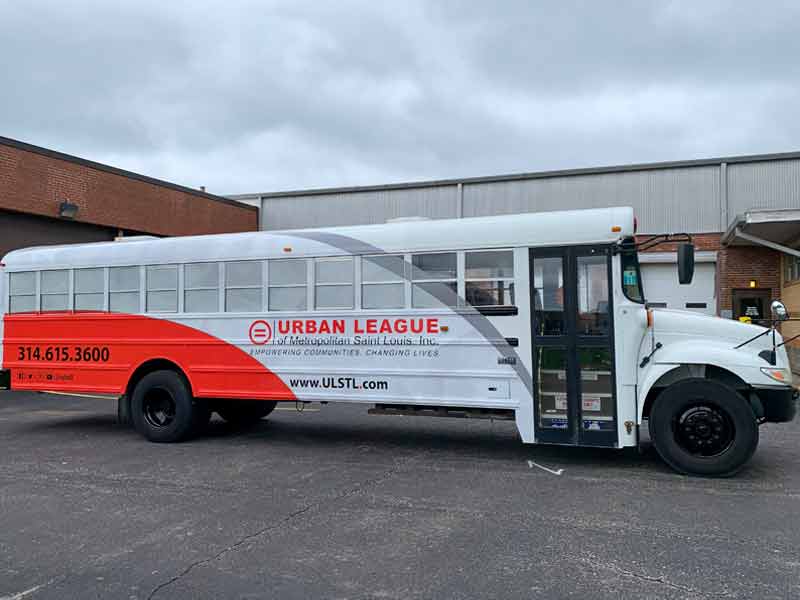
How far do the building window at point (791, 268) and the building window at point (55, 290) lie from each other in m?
16.0

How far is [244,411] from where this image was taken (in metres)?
10.3

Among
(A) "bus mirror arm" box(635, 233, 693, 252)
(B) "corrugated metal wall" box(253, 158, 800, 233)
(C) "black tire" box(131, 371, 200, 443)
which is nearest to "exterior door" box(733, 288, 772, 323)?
(B) "corrugated metal wall" box(253, 158, 800, 233)

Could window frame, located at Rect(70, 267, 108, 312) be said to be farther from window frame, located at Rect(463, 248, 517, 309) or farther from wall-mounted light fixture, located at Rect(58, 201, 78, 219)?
wall-mounted light fixture, located at Rect(58, 201, 78, 219)

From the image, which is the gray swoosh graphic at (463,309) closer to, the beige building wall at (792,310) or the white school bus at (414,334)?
the white school bus at (414,334)

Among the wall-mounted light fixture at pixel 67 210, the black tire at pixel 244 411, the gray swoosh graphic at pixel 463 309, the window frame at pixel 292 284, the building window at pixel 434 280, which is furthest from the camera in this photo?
the wall-mounted light fixture at pixel 67 210

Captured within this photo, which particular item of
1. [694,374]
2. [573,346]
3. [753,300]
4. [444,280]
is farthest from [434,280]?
[753,300]

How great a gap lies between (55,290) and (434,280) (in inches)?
224

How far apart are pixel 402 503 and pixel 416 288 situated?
2626mm

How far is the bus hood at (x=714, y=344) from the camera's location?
6797 millimetres

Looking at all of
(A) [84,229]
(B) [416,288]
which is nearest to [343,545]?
(B) [416,288]

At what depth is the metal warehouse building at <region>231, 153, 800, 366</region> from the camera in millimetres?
19547

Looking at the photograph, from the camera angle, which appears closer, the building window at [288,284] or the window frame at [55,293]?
the building window at [288,284]

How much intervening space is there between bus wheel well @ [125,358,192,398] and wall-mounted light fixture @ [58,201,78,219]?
949cm

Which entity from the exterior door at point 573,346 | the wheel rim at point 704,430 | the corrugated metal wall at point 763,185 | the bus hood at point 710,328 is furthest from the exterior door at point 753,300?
the exterior door at point 573,346
